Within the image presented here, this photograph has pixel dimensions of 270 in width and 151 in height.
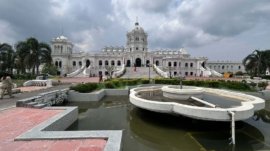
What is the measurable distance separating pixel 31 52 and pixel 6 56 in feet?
24.6

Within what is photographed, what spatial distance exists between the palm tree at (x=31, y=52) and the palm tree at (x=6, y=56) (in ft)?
11.7

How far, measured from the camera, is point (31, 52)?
38.5m

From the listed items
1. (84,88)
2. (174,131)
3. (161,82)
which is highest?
(161,82)

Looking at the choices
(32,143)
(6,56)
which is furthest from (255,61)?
(6,56)

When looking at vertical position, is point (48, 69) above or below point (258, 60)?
below

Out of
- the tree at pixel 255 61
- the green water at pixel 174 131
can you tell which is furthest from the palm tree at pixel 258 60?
the green water at pixel 174 131

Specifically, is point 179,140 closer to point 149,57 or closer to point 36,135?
point 36,135

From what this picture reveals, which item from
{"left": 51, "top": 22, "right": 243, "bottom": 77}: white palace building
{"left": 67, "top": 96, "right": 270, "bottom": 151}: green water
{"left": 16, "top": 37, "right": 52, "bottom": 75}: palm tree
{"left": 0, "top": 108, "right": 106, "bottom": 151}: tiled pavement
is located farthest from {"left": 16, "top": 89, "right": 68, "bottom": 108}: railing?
{"left": 51, "top": 22, "right": 243, "bottom": 77}: white palace building

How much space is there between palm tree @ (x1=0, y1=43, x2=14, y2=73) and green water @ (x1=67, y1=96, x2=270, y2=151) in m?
37.5

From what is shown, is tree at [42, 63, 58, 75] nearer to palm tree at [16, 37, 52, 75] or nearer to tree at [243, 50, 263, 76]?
palm tree at [16, 37, 52, 75]

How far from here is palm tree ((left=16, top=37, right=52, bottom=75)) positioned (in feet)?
125

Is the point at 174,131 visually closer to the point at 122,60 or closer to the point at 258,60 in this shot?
the point at 258,60

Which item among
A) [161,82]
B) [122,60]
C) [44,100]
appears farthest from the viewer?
[122,60]

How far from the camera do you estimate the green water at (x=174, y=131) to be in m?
7.53
